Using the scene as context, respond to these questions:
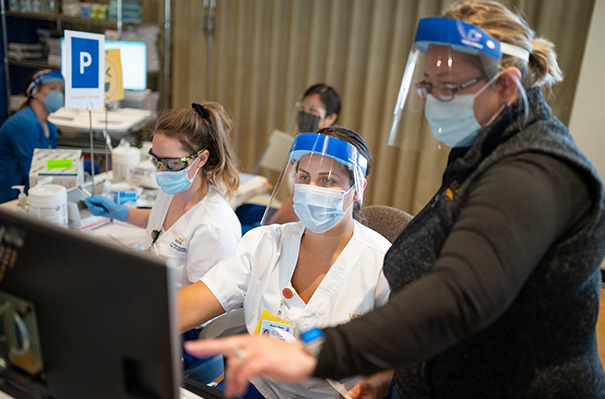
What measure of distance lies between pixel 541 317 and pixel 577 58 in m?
3.17

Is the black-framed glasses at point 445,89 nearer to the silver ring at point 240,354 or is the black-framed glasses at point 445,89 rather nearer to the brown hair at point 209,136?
the silver ring at point 240,354

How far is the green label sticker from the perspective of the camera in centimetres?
223

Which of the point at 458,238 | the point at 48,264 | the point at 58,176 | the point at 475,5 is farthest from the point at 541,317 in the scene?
the point at 58,176

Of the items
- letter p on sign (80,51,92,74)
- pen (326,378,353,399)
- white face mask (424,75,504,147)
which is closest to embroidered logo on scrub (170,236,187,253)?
pen (326,378,353,399)

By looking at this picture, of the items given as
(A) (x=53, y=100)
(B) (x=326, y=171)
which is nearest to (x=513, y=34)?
(B) (x=326, y=171)

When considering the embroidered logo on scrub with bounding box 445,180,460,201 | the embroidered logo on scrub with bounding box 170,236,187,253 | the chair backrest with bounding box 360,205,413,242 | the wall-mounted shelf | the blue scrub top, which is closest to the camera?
the embroidered logo on scrub with bounding box 445,180,460,201

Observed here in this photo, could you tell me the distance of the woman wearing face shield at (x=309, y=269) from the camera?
4.43 feet

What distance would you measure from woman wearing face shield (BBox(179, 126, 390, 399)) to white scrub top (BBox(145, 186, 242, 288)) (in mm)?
333

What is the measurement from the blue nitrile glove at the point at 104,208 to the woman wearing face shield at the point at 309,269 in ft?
3.11

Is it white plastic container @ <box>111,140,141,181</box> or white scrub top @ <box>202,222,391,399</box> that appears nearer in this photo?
white scrub top @ <box>202,222,391,399</box>

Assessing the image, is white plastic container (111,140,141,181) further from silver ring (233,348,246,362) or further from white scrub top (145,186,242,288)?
silver ring (233,348,246,362)

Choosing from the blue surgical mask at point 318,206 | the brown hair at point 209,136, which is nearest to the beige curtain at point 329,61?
the brown hair at point 209,136

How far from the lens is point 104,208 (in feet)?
7.23

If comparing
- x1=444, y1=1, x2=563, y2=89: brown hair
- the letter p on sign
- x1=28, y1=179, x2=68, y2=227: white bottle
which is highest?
x1=444, y1=1, x2=563, y2=89: brown hair
